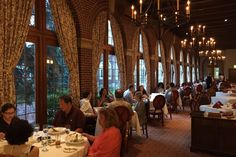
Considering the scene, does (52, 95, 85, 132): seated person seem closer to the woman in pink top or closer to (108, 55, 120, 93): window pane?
the woman in pink top

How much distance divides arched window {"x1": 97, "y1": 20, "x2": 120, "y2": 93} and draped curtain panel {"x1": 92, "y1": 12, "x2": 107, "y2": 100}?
21.6 inches

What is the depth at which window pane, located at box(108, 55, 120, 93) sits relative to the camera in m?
7.82

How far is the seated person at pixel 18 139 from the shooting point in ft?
6.87

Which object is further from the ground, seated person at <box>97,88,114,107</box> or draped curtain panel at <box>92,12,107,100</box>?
draped curtain panel at <box>92,12,107,100</box>

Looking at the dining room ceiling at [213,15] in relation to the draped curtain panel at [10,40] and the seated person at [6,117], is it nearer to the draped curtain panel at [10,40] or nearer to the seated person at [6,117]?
the draped curtain panel at [10,40]

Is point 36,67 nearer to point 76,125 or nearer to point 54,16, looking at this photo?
point 54,16

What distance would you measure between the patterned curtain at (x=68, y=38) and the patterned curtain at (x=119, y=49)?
7.53 ft

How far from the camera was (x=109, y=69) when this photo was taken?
781 centimetres

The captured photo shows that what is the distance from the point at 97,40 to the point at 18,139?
4882mm

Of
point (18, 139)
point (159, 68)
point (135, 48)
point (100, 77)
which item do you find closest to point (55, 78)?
point (100, 77)

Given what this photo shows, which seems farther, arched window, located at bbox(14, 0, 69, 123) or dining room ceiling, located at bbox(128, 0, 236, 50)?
dining room ceiling, located at bbox(128, 0, 236, 50)

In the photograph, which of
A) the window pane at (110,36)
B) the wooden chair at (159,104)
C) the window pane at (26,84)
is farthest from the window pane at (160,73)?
the window pane at (26,84)

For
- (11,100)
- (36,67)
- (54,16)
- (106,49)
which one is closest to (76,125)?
(11,100)

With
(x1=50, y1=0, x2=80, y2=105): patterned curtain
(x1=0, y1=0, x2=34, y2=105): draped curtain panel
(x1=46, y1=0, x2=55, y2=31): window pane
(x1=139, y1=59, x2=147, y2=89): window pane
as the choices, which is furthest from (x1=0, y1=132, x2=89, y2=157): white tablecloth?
(x1=139, y1=59, x2=147, y2=89): window pane
